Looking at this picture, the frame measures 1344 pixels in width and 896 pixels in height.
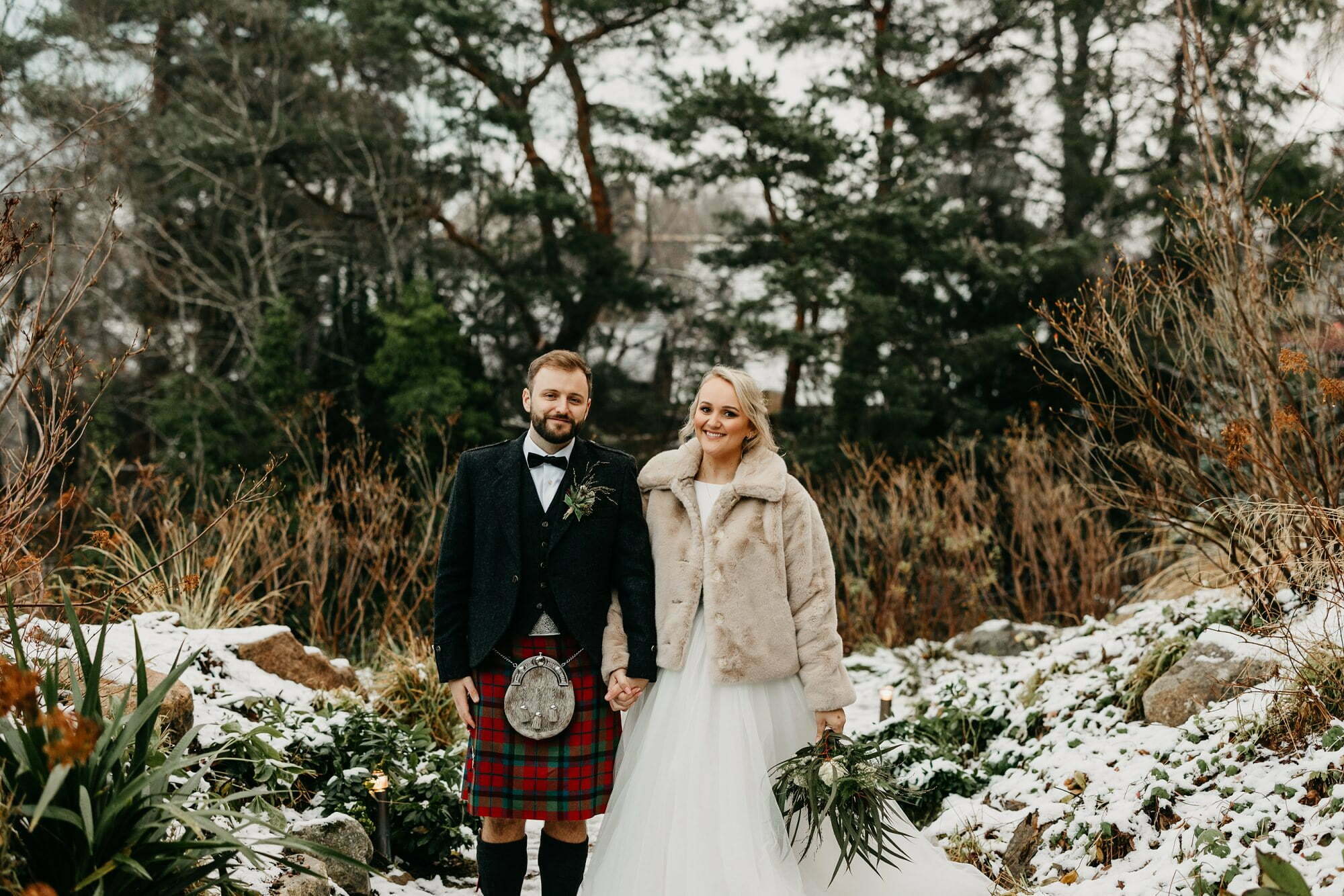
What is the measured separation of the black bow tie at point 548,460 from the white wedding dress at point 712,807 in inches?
18.9

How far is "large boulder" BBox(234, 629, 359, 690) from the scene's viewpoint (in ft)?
15.3

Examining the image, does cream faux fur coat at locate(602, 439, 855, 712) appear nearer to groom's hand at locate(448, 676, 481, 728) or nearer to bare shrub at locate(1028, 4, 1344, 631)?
groom's hand at locate(448, 676, 481, 728)

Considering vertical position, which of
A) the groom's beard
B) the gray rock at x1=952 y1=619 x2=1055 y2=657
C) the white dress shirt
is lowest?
the gray rock at x1=952 y1=619 x2=1055 y2=657

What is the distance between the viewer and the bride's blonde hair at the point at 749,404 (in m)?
3.28

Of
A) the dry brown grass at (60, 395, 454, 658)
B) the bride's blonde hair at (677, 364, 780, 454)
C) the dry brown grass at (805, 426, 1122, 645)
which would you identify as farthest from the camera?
the dry brown grass at (805, 426, 1122, 645)

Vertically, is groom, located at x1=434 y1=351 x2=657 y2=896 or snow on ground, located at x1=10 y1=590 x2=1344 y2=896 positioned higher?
groom, located at x1=434 y1=351 x2=657 y2=896

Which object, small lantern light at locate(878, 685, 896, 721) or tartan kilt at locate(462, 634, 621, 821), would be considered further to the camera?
small lantern light at locate(878, 685, 896, 721)

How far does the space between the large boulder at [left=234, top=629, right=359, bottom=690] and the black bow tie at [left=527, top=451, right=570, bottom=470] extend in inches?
87.8

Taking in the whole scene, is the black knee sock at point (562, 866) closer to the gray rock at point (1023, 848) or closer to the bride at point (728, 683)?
the bride at point (728, 683)

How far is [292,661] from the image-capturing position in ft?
15.8

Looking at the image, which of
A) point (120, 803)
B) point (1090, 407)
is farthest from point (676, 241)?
point (120, 803)

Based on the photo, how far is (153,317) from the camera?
1481 cm

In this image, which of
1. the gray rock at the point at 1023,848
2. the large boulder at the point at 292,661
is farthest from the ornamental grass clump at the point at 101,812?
the gray rock at the point at 1023,848

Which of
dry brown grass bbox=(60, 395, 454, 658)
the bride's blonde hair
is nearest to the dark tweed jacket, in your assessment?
the bride's blonde hair
